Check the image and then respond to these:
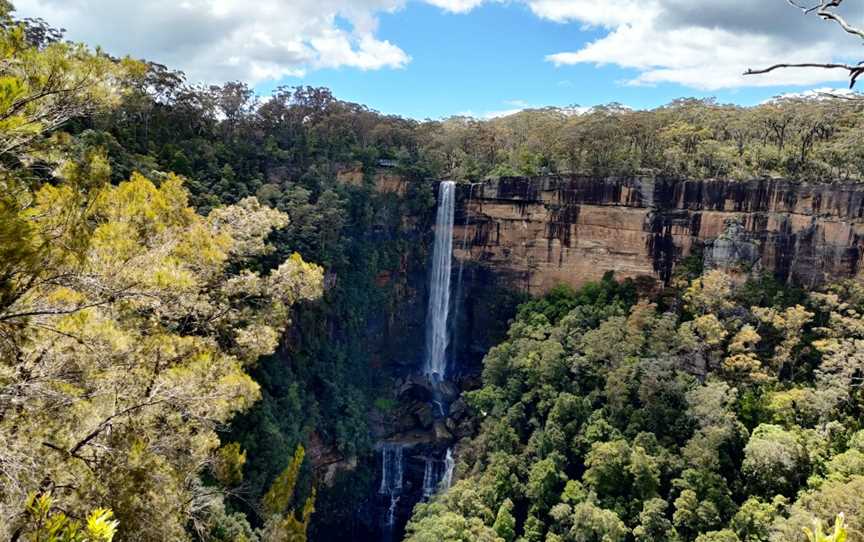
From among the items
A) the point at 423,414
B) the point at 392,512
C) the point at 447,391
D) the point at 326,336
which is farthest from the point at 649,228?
the point at 392,512

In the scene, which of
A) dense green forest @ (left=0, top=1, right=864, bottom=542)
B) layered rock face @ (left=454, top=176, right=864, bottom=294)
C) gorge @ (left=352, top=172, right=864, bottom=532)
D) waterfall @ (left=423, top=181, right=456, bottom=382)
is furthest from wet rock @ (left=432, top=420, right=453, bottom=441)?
layered rock face @ (left=454, top=176, right=864, bottom=294)

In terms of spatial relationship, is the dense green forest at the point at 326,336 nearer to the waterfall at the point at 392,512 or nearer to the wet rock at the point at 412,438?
the wet rock at the point at 412,438

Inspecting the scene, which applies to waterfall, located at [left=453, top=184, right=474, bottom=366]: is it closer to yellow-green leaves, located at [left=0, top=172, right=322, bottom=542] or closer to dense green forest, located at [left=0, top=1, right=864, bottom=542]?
dense green forest, located at [left=0, top=1, right=864, bottom=542]

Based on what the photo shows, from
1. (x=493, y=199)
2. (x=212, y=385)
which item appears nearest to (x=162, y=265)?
(x=212, y=385)

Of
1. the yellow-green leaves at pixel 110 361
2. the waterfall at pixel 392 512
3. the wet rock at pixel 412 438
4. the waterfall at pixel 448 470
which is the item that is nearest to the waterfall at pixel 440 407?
the wet rock at pixel 412 438

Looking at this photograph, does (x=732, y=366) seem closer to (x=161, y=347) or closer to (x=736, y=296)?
(x=736, y=296)
